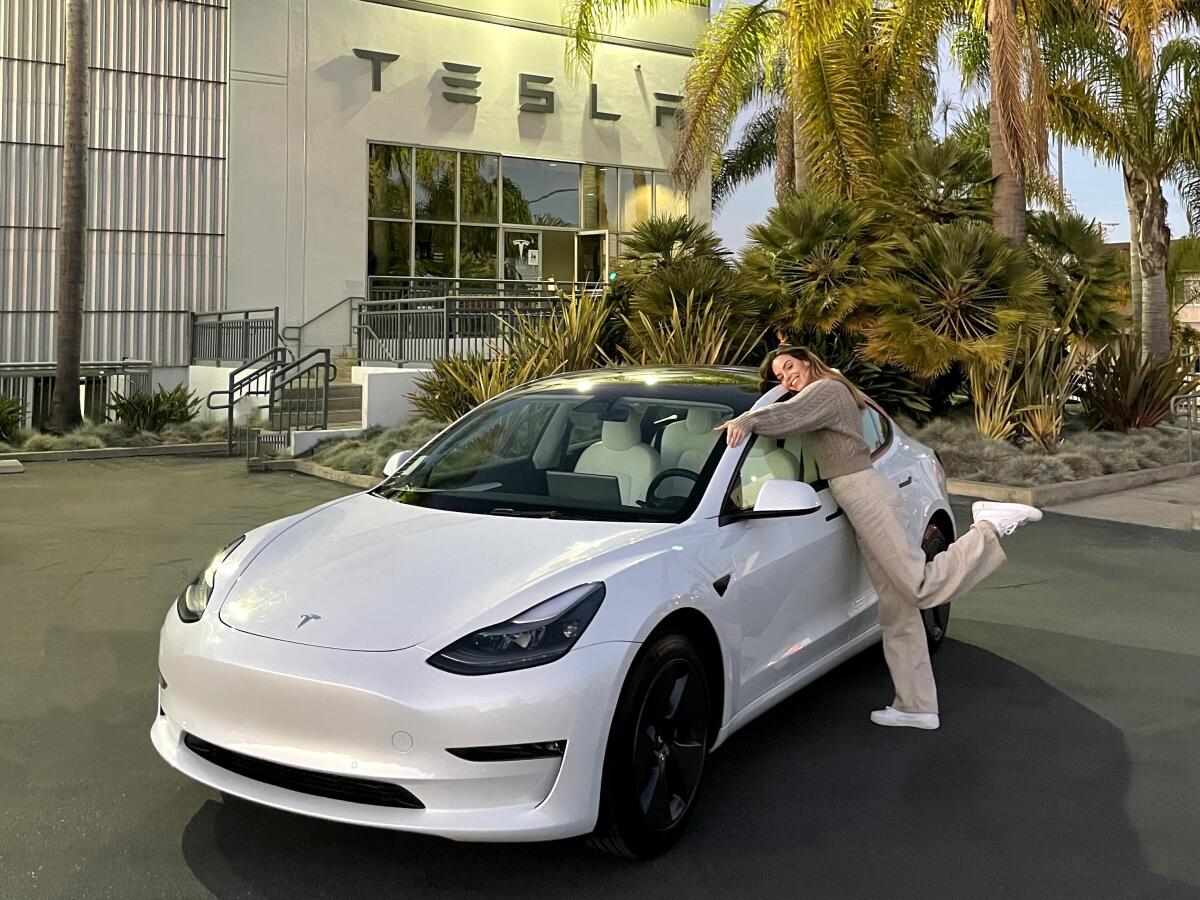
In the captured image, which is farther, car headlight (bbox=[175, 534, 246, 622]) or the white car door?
the white car door

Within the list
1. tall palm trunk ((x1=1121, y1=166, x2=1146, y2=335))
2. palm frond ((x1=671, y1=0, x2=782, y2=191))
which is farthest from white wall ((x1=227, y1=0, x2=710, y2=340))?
tall palm trunk ((x1=1121, y1=166, x2=1146, y2=335))

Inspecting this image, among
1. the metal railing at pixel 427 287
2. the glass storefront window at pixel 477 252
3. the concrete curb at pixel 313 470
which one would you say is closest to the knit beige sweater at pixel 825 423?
the concrete curb at pixel 313 470

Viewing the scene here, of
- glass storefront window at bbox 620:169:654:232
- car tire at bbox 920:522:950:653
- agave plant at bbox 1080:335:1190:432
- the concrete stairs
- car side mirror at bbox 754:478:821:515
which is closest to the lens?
car side mirror at bbox 754:478:821:515

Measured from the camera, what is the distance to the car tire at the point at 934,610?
6059 millimetres

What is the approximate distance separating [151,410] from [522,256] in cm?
1164

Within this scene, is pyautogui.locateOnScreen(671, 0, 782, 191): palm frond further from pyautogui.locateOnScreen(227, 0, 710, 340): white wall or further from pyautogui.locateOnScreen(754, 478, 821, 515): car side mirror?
pyautogui.locateOnScreen(754, 478, 821, 515): car side mirror

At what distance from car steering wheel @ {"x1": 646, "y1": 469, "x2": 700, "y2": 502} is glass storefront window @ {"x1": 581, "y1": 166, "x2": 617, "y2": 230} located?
24890mm

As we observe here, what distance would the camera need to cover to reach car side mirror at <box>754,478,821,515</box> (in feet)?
14.1

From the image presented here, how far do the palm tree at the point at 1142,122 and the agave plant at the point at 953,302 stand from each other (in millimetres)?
7479

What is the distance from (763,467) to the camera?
16.2 feet

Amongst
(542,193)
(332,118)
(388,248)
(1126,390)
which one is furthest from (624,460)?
(542,193)

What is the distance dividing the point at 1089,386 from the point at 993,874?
14201 mm

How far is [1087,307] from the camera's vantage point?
51.7 feet

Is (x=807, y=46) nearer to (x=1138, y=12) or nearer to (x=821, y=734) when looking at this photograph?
(x=1138, y=12)
